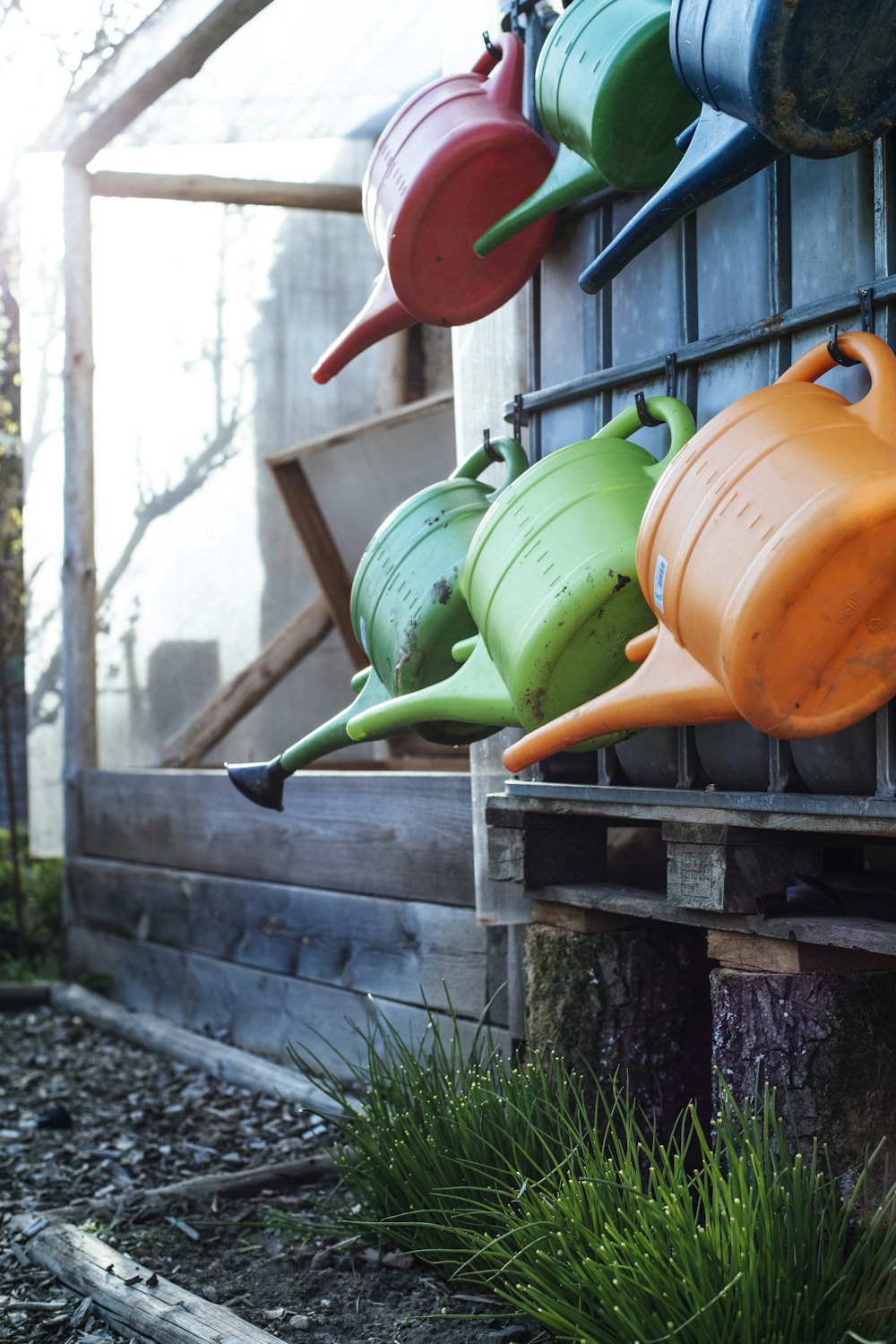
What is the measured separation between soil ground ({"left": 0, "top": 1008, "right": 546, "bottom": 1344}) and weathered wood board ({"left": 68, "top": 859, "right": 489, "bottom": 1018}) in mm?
332

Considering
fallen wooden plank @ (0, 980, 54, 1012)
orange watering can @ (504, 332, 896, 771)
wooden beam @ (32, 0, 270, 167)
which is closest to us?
orange watering can @ (504, 332, 896, 771)

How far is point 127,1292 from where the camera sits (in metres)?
1.73

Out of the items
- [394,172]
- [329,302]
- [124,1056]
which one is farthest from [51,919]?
[394,172]

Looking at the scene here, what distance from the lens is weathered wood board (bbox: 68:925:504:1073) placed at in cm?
289

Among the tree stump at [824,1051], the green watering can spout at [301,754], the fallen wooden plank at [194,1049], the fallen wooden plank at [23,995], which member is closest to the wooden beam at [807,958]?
the tree stump at [824,1051]

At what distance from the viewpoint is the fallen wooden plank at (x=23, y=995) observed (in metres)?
4.04

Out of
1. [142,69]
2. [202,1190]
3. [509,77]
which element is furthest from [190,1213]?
[142,69]

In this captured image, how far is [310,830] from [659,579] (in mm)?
1992

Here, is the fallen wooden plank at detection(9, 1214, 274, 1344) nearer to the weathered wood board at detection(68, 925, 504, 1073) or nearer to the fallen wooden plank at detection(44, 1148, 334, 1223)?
the fallen wooden plank at detection(44, 1148, 334, 1223)

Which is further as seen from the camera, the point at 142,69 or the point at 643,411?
the point at 142,69

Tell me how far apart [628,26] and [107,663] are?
3.66m

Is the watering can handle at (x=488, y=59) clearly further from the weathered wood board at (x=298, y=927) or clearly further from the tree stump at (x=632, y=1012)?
the weathered wood board at (x=298, y=927)

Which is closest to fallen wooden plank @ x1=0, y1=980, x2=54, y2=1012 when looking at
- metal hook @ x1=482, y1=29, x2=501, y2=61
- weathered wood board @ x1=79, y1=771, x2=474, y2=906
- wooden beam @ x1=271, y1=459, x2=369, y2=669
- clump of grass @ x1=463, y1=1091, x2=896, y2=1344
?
weathered wood board @ x1=79, y1=771, x2=474, y2=906

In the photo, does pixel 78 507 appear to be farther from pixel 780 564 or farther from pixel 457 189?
pixel 780 564
